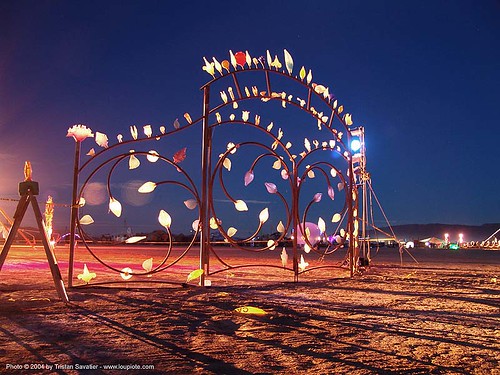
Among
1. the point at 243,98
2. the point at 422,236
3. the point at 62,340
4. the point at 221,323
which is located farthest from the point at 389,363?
the point at 422,236

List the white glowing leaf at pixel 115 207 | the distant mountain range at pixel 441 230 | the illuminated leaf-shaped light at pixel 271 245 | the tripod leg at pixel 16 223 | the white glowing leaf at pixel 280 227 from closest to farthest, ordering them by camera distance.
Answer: the tripod leg at pixel 16 223 < the white glowing leaf at pixel 115 207 < the illuminated leaf-shaped light at pixel 271 245 < the white glowing leaf at pixel 280 227 < the distant mountain range at pixel 441 230

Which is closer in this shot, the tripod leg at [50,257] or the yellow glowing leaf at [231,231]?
the tripod leg at [50,257]

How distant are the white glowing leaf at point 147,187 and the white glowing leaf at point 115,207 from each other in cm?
41

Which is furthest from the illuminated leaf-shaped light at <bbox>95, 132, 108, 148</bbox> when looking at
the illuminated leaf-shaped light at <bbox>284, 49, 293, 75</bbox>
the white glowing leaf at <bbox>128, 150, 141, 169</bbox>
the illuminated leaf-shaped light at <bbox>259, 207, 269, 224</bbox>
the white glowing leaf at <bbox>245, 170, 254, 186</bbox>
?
the illuminated leaf-shaped light at <bbox>284, 49, 293, 75</bbox>

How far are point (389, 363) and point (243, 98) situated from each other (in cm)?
593

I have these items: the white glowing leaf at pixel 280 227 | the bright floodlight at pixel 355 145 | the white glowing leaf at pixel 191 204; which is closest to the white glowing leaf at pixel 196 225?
the white glowing leaf at pixel 191 204

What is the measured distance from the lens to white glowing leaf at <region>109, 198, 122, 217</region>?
762cm

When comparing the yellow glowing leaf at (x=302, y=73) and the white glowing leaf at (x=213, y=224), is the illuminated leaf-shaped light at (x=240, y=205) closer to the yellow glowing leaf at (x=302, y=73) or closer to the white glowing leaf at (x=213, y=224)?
the white glowing leaf at (x=213, y=224)

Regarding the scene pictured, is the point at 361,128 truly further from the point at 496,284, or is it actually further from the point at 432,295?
the point at 432,295

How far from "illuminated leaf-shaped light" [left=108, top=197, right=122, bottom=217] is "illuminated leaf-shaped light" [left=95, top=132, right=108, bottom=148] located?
2.94 ft

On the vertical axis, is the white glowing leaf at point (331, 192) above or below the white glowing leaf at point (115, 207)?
above

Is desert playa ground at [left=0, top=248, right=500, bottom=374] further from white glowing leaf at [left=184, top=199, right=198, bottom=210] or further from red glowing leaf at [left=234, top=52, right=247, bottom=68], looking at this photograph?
red glowing leaf at [left=234, top=52, right=247, bottom=68]

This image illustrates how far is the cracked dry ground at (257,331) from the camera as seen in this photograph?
10.4 ft

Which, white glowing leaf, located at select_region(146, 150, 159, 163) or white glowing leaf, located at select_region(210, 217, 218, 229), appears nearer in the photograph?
white glowing leaf, located at select_region(146, 150, 159, 163)
